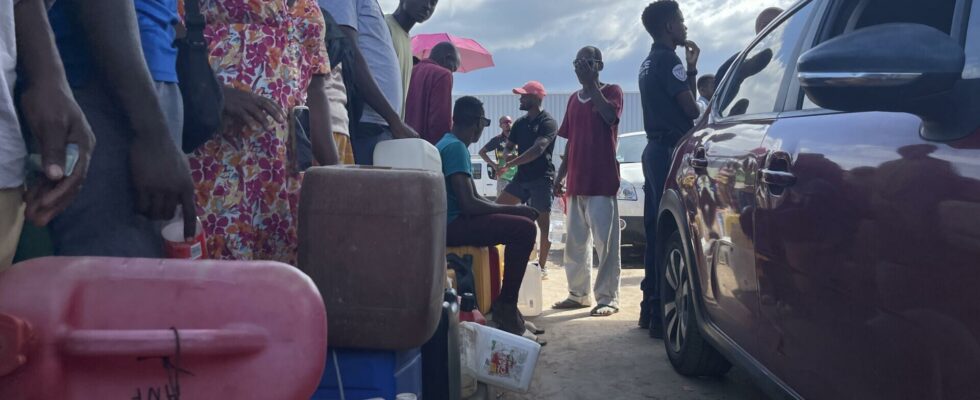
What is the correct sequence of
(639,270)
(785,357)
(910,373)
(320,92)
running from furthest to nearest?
(639,270) → (320,92) → (785,357) → (910,373)

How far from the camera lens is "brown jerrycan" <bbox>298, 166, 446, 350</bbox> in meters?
2.06

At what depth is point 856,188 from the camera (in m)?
1.67

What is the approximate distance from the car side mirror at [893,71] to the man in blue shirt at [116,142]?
1318 millimetres

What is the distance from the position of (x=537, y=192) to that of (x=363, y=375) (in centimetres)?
463

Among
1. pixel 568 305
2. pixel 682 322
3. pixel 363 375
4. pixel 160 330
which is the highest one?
pixel 160 330

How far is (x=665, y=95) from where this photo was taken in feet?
14.6

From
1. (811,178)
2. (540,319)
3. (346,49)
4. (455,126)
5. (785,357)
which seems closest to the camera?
(811,178)

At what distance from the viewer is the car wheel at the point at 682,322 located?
3.38m

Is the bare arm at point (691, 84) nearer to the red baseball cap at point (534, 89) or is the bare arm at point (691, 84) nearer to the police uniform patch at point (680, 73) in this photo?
the police uniform patch at point (680, 73)

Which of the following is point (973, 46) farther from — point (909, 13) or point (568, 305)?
point (568, 305)

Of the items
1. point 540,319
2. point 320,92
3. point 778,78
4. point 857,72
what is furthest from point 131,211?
point 540,319

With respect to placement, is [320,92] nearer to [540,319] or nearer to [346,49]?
[346,49]

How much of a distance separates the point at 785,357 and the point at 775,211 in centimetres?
39

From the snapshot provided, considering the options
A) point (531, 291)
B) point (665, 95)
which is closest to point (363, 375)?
point (531, 291)
